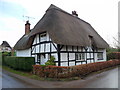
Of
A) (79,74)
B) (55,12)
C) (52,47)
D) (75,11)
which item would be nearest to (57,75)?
(79,74)

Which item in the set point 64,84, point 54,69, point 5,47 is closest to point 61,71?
point 54,69

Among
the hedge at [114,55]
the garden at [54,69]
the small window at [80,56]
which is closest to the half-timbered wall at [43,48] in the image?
the garden at [54,69]

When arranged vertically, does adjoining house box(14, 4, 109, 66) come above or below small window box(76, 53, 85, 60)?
above

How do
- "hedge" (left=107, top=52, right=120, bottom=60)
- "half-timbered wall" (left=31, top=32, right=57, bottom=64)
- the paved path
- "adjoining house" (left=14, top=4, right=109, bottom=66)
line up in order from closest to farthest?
the paved path
"adjoining house" (left=14, top=4, right=109, bottom=66)
"half-timbered wall" (left=31, top=32, right=57, bottom=64)
"hedge" (left=107, top=52, right=120, bottom=60)

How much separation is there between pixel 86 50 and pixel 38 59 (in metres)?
6.58

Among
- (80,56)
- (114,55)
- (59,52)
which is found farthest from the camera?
(114,55)

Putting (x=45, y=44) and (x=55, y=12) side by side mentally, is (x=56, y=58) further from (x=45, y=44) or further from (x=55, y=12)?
(x=55, y=12)

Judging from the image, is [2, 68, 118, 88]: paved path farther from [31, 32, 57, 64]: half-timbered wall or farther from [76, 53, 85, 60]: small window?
[76, 53, 85, 60]: small window

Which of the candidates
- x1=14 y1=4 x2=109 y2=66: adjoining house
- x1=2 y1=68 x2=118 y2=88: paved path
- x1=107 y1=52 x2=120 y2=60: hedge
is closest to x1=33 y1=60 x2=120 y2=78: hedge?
x1=2 y1=68 x2=118 y2=88: paved path

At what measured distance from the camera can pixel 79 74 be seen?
9547 mm

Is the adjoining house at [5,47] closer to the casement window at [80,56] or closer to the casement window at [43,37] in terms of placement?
the casement window at [43,37]

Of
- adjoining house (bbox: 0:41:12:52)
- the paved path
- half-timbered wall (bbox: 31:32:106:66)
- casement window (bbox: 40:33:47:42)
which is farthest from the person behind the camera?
adjoining house (bbox: 0:41:12:52)

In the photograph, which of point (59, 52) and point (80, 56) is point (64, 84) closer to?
point (59, 52)

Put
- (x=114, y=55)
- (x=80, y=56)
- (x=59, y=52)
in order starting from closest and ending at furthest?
(x=59, y=52), (x=80, y=56), (x=114, y=55)
